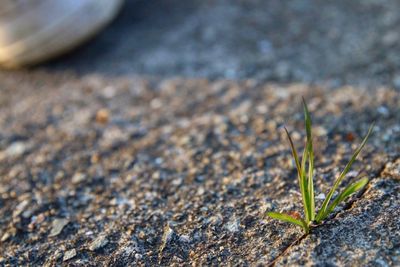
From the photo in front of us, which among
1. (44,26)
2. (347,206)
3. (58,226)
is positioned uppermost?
(44,26)

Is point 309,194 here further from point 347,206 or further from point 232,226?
point 232,226

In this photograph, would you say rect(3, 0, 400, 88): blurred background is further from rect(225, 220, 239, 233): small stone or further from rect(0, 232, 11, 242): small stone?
rect(0, 232, 11, 242): small stone

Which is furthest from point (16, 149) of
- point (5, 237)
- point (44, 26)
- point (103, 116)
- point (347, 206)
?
point (347, 206)

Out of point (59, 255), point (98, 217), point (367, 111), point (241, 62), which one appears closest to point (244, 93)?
point (241, 62)

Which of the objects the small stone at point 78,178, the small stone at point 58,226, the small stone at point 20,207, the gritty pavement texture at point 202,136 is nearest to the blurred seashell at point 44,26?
the gritty pavement texture at point 202,136

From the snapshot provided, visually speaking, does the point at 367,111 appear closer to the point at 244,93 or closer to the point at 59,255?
the point at 244,93

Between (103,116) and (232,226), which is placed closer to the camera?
(232,226)
